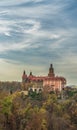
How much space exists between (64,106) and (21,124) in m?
33.2

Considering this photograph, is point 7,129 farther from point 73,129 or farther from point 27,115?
point 73,129

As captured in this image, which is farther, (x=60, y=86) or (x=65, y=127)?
(x=60, y=86)

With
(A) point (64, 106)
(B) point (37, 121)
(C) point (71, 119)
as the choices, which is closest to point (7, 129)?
(B) point (37, 121)

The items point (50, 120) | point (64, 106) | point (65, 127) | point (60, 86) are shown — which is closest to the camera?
point (50, 120)

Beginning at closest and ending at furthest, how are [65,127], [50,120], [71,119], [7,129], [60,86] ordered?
[7,129]
[50,120]
[65,127]
[71,119]
[60,86]

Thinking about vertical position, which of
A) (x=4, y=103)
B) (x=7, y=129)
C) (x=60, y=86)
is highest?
(x=60, y=86)

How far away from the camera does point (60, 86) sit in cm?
19538

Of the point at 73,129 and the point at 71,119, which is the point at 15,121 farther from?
the point at 71,119

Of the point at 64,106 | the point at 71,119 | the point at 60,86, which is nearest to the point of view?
the point at 71,119

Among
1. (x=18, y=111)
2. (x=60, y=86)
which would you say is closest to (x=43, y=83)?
(x=60, y=86)

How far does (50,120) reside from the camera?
5969cm

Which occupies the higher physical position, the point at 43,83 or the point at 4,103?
the point at 43,83

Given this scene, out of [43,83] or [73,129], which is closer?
[73,129]

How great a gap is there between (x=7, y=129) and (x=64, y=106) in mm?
37254
